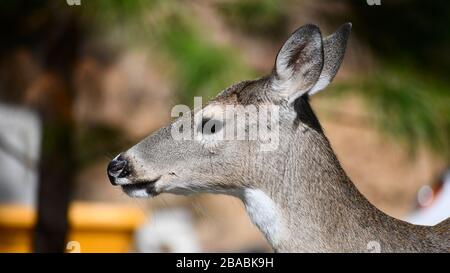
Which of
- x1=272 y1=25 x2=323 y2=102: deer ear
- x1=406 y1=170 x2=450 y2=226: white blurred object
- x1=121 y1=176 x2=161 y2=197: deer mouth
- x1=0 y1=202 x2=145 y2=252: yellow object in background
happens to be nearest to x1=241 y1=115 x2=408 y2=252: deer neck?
x1=272 y1=25 x2=323 y2=102: deer ear

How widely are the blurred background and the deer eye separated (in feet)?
6.07

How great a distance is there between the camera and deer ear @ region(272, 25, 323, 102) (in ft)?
10.7

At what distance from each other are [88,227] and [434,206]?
2.10 metres

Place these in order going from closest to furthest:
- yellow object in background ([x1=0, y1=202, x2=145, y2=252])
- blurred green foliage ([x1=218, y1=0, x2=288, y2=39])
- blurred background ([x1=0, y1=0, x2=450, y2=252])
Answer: blurred background ([x1=0, y1=0, x2=450, y2=252])
blurred green foliage ([x1=218, y1=0, x2=288, y2=39])
yellow object in background ([x1=0, y1=202, x2=145, y2=252])

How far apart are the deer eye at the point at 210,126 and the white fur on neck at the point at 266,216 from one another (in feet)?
0.79

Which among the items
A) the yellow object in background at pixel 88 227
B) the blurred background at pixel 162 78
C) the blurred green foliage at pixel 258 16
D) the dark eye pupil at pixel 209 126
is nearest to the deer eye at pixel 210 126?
the dark eye pupil at pixel 209 126

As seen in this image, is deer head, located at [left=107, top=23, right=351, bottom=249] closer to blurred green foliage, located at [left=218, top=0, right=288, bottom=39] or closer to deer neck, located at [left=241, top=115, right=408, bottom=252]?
deer neck, located at [left=241, top=115, right=408, bottom=252]

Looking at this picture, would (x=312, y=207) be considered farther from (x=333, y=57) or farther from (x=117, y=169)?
(x=117, y=169)

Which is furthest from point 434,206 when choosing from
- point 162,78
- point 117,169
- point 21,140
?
point 117,169

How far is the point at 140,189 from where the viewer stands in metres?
3.37

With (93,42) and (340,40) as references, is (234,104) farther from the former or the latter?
(93,42)

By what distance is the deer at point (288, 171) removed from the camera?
3.23 m

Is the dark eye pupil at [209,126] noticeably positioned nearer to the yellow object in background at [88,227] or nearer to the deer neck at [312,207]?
the deer neck at [312,207]

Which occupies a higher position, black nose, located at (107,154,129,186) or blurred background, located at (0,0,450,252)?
blurred background, located at (0,0,450,252)
